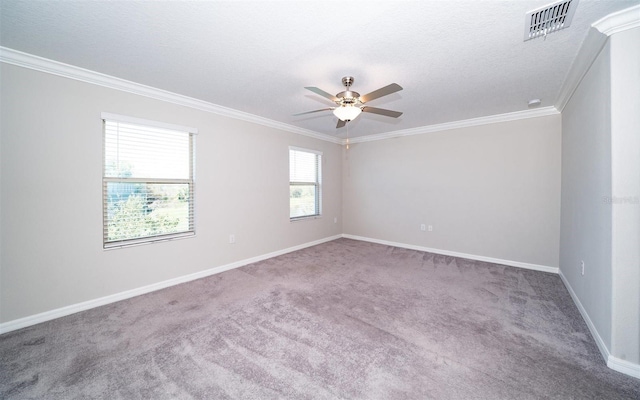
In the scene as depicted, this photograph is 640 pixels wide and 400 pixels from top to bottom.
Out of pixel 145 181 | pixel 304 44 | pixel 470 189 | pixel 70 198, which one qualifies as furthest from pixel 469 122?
pixel 70 198

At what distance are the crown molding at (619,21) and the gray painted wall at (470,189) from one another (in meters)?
2.34

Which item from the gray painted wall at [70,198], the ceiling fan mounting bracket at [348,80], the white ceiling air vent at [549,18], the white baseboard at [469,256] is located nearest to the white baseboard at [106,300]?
the gray painted wall at [70,198]

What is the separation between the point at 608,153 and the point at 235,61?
10.5 feet

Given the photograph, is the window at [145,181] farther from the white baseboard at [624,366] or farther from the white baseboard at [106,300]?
the white baseboard at [624,366]

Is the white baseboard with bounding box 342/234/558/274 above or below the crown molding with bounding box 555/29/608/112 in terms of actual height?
below

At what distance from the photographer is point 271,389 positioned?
5.17ft

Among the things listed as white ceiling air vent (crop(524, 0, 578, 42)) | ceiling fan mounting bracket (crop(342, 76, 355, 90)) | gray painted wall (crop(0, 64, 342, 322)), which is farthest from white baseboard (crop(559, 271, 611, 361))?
gray painted wall (crop(0, 64, 342, 322))

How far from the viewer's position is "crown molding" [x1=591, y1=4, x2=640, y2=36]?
1.68 meters

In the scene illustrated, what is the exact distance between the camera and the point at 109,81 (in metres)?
2.69

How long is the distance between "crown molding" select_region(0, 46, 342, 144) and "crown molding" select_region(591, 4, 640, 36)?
3.88 m

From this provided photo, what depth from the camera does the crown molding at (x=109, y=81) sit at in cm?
223

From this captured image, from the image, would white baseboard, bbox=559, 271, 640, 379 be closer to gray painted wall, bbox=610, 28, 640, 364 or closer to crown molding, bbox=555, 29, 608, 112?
gray painted wall, bbox=610, 28, 640, 364

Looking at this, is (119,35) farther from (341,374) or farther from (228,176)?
(341,374)

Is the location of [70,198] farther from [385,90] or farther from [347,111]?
[385,90]
